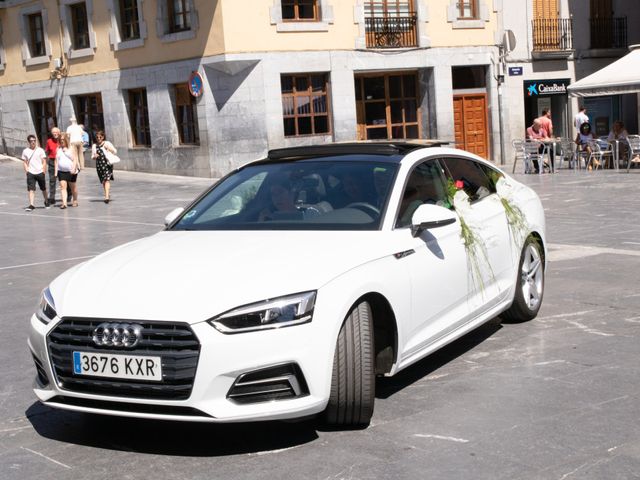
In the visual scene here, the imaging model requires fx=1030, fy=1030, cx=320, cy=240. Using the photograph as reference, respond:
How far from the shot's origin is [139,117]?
33188mm

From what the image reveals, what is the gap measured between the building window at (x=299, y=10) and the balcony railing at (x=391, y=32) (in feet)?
5.78

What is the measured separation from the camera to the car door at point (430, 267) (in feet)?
19.7

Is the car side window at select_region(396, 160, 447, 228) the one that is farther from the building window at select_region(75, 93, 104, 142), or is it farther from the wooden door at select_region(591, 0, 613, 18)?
the wooden door at select_region(591, 0, 613, 18)

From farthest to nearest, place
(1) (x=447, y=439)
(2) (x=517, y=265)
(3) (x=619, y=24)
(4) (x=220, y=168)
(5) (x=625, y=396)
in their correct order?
(3) (x=619, y=24)
(4) (x=220, y=168)
(2) (x=517, y=265)
(5) (x=625, y=396)
(1) (x=447, y=439)

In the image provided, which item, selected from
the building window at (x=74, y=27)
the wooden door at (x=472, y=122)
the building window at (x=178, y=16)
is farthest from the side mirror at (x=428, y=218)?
the building window at (x=74, y=27)

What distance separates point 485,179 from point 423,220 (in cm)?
192

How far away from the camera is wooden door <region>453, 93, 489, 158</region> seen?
3381 cm

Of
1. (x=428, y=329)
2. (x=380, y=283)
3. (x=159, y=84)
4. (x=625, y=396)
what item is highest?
(x=159, y=84)

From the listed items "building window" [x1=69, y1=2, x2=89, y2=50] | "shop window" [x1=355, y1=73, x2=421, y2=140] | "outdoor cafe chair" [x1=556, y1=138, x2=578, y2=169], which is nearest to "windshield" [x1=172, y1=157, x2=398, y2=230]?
"outdoor cafe chair" [x1=556, y1=138, x2=578, y2=169]

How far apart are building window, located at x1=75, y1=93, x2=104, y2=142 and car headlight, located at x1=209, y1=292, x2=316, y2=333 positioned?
3042 centimetres

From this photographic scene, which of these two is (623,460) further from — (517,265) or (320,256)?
(517,265)

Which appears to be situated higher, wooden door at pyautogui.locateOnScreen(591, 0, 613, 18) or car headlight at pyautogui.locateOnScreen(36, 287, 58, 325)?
wooden door at pyautogui.locateOnScreen(591, 0, 613, 18)

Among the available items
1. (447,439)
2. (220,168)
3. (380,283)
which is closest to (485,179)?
(380,283)

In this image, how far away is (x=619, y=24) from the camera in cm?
3697
